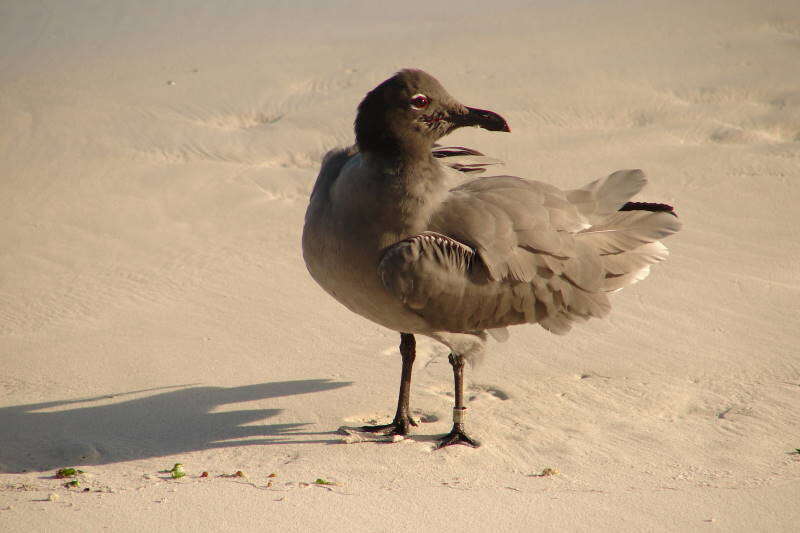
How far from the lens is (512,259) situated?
4922mm

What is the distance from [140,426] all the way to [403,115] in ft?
7.92

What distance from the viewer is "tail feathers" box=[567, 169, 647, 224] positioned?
550cm

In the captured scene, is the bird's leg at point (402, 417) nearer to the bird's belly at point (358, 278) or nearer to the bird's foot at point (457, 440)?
the bird's foot at point (457, 440)

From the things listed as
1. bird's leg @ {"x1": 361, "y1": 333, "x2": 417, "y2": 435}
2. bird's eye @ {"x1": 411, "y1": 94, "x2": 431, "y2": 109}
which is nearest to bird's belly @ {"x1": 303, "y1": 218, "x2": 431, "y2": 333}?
bird's leg @ {"x1": 361, "y1": 333, "x2": 417, "y2": 435}

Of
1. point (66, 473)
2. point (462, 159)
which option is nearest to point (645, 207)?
point (462, 159)

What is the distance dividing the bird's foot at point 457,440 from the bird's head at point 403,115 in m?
1.61

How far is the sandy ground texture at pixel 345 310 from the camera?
4320 millimetres

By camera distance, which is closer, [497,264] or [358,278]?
[358,278]

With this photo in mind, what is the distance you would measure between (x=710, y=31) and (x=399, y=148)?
28.5ft

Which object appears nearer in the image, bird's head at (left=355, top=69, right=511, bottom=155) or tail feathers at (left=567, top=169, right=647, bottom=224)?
bird's head at (left=355, top=69, right=511, bottom=155)

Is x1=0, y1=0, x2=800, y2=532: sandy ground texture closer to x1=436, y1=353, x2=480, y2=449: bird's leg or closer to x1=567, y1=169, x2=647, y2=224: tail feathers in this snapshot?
x1=436, y1=353, x2=480, y2=449: bird's leg

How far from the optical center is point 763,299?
21.8 feet

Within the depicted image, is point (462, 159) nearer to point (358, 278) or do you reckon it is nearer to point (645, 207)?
point (645, 207)

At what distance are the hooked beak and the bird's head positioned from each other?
2.8 inches
